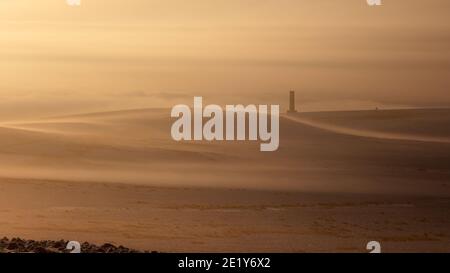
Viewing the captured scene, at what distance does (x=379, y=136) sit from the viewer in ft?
56.6

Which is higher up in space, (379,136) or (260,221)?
(379,136)

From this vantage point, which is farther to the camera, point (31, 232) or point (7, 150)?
point (7, 150)

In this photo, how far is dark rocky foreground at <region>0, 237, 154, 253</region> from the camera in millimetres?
8203

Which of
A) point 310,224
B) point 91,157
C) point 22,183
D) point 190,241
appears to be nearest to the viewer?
point 190,241

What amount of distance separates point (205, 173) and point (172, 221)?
3.71 m

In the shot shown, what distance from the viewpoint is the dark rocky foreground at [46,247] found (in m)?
8.20

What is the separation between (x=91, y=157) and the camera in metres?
15.5

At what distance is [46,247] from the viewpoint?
8.34 meters
